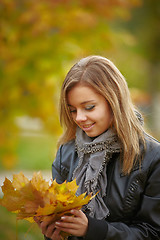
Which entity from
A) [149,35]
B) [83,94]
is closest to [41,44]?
[83,94]

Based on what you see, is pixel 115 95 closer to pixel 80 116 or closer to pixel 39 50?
pixel 80 116

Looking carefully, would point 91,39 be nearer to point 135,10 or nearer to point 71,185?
point 71,185

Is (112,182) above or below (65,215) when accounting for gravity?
above

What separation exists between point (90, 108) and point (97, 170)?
293 millimetres

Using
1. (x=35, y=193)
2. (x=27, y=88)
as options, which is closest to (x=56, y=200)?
(x=35, y=193)

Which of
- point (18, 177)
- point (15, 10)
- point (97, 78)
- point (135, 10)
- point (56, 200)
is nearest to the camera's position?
point (56, 200)

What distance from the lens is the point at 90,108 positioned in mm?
1643

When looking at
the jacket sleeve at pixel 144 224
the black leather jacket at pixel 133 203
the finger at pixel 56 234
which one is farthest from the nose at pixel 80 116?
the finger at pixel 56 234

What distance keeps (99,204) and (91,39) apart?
215 centimetres

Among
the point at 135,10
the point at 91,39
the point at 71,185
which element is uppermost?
the point at 135,10

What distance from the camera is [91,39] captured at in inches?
136

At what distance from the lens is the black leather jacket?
1.56 metres

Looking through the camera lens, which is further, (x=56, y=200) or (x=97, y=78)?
(x=97, y=78)

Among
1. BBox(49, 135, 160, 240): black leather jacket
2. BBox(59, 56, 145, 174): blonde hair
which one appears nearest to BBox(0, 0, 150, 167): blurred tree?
BBox(59, 56, 145, 174): blonde hair
